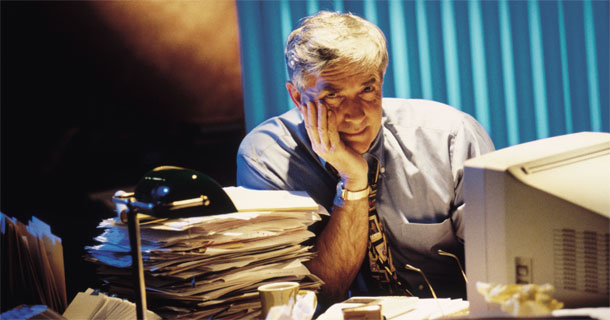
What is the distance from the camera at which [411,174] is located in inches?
70.3

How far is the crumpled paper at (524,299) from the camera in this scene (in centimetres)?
81

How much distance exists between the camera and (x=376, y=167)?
1.80 m

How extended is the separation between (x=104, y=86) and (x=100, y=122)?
159mm

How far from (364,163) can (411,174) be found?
20 cm

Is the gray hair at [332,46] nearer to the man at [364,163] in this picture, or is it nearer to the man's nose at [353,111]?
the man at [364,163]

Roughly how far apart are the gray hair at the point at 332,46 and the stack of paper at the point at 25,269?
2.70 feet

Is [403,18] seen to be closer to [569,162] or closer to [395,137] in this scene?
[395,137]

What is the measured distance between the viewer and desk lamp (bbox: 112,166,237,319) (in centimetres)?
98

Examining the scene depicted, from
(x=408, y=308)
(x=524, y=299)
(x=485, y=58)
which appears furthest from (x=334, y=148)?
(x=485, y=58)

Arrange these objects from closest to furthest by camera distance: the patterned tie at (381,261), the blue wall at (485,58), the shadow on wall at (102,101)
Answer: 1. the patterned tie at (381,261)
2. the shadow on wall at (102,101)
3. the blue wall at (485,58)

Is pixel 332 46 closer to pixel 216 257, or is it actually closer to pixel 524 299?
pixel 216 257

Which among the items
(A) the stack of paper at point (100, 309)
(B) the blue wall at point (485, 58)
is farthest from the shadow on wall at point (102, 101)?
(A) the stack of paper at point (100, 309)

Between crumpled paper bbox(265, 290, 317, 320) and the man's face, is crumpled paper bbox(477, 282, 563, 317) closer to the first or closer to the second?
crumpled paper bbox(265, 290, 317, 320)

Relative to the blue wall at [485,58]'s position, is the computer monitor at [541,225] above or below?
below
